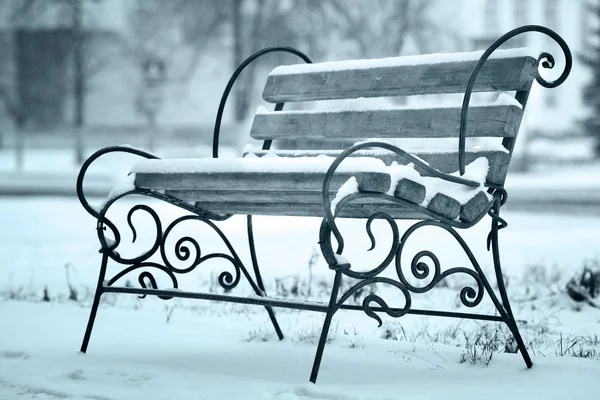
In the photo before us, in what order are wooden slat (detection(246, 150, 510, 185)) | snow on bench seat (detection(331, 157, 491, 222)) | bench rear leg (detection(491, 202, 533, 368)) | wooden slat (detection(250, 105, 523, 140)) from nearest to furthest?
1. snow on bench seat (detection(331, 157, 491, 222))
2. bench rear leg (detection(491, 202, 533, 368))
3. wooden slat (detection(246, 150, 510, 185))
4. wooden slat (detection(250, 105, 523, 140))

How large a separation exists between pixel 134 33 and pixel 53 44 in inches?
91.9

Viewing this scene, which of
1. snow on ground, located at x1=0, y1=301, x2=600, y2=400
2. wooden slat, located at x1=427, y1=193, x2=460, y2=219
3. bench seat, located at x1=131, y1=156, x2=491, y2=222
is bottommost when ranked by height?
snow on ground, located at x1=0, y1=301, x2=600, y2=400

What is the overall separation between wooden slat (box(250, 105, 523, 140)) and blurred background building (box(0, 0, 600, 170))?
13703mm

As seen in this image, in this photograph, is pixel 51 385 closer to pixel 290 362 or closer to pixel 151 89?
pixel 290 362

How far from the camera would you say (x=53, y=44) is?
23.4m

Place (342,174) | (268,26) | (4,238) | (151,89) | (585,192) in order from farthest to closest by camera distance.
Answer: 1. (151,89)
2. (268,26)
3. (585,192)
4. (4,238)
5. (342,174)

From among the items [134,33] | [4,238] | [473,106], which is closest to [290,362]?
[473,106]

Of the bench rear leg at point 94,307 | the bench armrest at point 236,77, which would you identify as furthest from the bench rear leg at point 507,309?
the bench rear leg at point 94,307

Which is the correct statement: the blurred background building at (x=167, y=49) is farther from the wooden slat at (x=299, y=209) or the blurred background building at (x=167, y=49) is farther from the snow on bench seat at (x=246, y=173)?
the snow on bench seat at (x=246, y=173)

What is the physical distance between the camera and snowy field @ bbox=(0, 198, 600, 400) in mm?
2611

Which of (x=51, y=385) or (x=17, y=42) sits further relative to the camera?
(x=17, y=42)

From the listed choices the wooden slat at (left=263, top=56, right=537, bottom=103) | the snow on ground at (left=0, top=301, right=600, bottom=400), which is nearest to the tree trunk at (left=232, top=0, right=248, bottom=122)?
the wooden slat at (left=263, top=56, right=537, bottom=103)

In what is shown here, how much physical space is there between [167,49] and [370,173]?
2099cm

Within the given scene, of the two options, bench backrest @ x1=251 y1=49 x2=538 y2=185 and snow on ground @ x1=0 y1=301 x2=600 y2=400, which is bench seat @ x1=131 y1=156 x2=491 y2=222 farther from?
snow on ground @ x1=0 y1=301 x2=600 y2=400
